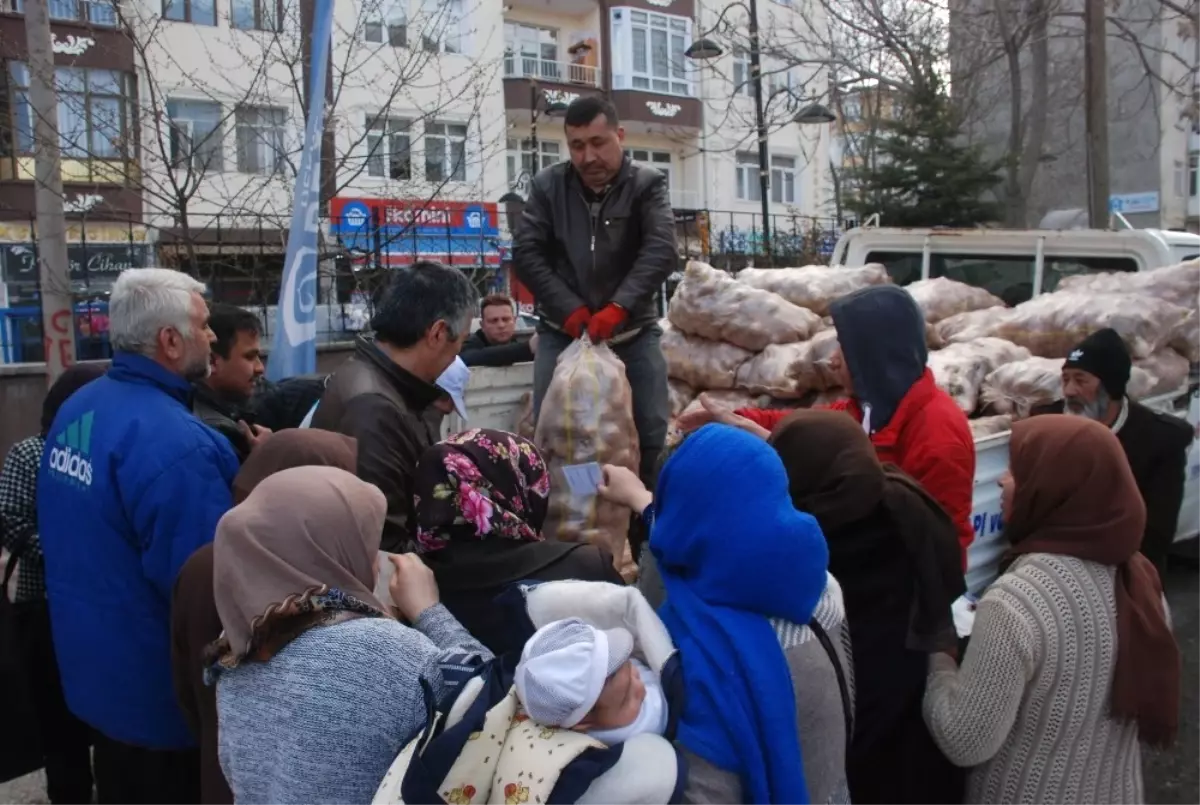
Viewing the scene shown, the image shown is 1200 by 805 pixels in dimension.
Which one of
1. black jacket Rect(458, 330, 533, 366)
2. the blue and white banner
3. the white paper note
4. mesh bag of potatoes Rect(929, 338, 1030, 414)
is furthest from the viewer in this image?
black jacket Rect(458, 330, 533, 366)

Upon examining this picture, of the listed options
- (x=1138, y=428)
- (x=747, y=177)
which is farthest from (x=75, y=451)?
(x=747, y=177)

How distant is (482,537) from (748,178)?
31233 millimetres

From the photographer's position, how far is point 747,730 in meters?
1.55

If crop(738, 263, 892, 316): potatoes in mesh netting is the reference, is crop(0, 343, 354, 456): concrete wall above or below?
below

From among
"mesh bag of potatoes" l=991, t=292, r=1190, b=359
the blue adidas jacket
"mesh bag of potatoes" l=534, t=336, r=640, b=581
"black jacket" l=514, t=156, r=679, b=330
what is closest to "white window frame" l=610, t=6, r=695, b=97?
"mesh bag of potatoes" l=991, t=292, r=1190, b=359

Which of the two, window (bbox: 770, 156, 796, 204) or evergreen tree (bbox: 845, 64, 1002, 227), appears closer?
evergreen tree (bbox: 845, 64, 1002, 227)

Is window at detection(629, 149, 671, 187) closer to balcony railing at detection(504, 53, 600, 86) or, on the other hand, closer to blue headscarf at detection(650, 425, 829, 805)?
balcony railing at detection(504, 53, 600, 86)

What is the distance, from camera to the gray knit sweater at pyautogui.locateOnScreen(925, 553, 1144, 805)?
7.01 ft

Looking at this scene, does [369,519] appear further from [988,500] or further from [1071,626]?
[988,500]

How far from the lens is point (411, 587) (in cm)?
191

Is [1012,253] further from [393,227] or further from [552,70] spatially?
[552,70]

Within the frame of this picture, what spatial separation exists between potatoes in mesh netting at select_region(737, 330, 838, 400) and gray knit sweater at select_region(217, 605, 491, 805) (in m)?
3.69

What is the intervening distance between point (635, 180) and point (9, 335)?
7216 millimetres

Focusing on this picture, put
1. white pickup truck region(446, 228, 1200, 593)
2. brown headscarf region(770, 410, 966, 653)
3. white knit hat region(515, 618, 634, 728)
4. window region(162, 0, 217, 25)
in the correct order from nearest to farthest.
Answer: white knit hat region(515, 618, 634, 728), brown headscarf region(770, 410, 966, 653), white pickup truck region(446, 228, 1200, 593), window region(162, 0, 217, 25)
